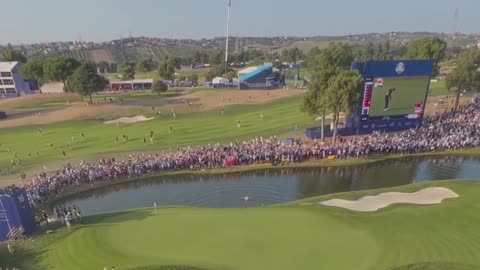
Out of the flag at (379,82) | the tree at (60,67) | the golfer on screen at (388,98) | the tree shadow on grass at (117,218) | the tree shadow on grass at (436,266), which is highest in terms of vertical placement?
the flag at (379,82)

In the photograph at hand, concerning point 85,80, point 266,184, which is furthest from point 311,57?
point 266,184

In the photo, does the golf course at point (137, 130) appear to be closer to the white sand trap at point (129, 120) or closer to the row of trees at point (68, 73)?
the white sand trap at point (129, 120)

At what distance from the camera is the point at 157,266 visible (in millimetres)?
21578

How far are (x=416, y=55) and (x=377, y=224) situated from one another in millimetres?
75833

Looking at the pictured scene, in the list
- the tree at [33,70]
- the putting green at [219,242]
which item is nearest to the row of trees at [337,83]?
the putting green at [219,242]

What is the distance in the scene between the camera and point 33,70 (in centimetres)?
10956

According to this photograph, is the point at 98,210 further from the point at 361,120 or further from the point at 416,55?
the point at 416,55

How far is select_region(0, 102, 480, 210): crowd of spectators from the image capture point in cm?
4266

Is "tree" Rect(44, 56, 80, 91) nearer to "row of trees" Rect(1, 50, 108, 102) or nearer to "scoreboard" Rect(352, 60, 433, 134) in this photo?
"row of trees" Rect(1, 50, 108, 102)

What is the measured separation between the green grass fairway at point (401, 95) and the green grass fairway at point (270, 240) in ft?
78.5

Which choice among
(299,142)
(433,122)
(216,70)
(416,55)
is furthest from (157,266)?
(216,70)

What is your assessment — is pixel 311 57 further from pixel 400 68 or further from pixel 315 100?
pixel 315 100

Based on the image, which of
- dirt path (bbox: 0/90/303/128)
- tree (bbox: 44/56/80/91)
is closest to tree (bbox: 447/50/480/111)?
dirt path (bbox: 0/90/303/128)

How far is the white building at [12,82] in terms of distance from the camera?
390ft
